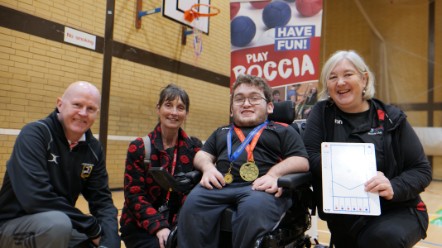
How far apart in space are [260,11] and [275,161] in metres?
2.83

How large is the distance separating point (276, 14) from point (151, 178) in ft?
9.41

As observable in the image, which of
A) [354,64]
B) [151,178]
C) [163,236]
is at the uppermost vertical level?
[354,64]

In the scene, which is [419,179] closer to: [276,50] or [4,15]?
[276,50]

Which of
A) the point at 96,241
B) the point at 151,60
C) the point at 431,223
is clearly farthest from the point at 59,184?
the point at 151,60

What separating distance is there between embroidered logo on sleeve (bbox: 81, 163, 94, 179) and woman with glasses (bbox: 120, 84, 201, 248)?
0.99ft

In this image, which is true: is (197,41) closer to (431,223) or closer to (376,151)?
(431,223)

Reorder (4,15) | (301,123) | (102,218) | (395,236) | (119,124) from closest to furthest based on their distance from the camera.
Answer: (395,236)
(102,218)
(301,123)
(4,15)
(119,124)

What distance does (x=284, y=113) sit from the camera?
2.54 meters

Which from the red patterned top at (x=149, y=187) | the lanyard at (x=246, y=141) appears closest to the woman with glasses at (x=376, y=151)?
the lanyard at (x=246, y=141)

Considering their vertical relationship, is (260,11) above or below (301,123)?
above

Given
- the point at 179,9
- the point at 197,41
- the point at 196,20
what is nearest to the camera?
the point at 179,9

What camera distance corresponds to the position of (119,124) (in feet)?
21.8

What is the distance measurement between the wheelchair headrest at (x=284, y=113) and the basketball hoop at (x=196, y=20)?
4.58 metres

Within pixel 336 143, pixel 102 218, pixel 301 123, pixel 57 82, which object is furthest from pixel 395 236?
pixel 57 82
